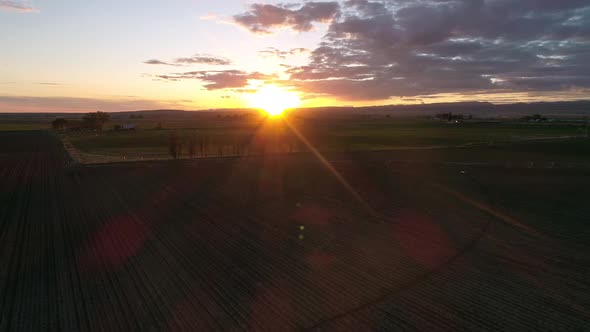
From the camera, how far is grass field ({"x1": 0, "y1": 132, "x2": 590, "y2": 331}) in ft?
39.7

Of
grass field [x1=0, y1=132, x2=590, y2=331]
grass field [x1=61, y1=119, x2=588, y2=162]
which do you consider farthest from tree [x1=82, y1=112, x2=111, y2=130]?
grass field [x1=0, y1=132, x2=590, y2=331]

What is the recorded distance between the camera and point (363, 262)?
53.7 feet

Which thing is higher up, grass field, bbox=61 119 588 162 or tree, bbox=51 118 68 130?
tree, bbox=51 118 68 130

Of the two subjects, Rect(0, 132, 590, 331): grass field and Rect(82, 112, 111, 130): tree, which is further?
Rect(82, 112, 111, 130): tree

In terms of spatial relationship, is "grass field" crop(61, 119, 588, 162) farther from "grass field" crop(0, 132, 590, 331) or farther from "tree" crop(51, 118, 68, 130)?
"tree" crop(51, 118, 68, 130)

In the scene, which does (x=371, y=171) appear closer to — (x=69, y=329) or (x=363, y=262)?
(x=363, y=262)

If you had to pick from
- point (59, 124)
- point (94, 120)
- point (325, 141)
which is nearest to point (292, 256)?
point (325, 141)

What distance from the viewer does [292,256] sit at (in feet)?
55.9

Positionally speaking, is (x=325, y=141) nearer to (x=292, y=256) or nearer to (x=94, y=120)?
(x=292, y=256)

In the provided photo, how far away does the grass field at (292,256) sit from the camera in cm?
1210

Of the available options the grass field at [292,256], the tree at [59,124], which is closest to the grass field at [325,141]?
the grass field at [292,256]

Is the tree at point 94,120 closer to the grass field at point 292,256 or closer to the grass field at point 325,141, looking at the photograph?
the grass field at point 325,141

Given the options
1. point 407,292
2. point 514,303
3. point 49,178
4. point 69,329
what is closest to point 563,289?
point 514,303

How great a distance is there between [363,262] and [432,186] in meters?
18.7
